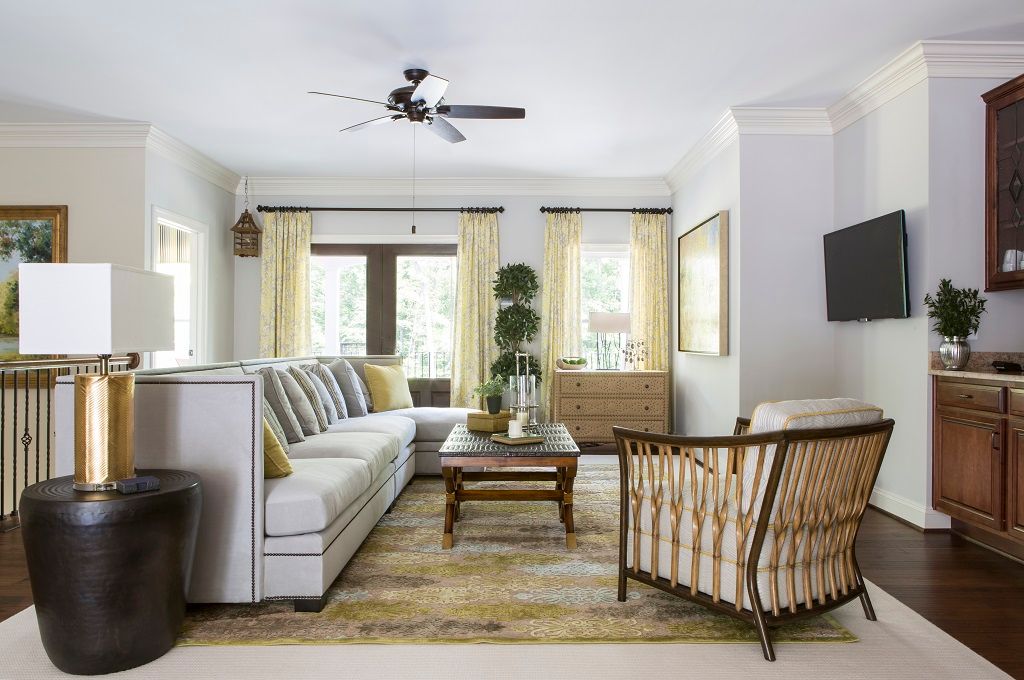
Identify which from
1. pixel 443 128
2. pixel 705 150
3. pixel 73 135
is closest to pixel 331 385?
pixel 443 128

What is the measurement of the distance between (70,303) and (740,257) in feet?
14.3

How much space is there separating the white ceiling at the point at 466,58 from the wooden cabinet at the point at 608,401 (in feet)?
7.71

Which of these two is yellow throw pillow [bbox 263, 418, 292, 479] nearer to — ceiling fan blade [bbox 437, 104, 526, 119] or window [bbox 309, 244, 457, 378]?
ceiling fan blade [bbox 437, 104, 526, 119]

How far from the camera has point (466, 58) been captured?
158 inches

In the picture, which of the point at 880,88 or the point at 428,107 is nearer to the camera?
the point at 428,107

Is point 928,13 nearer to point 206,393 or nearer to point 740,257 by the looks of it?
point 740,257

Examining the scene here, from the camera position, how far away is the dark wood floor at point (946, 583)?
2.38 m

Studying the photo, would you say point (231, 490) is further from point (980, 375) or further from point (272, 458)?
point (980, 375)

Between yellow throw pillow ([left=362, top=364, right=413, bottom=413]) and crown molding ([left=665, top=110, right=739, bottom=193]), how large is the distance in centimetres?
345

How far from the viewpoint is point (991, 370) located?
11.7 feet

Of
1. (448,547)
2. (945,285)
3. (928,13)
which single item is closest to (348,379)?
(448,547)

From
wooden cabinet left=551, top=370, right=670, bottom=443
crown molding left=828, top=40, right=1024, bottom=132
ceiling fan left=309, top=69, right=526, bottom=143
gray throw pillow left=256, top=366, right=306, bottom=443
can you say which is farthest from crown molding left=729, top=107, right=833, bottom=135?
gray throw pillow left=256, top=366, right=306, bottom=443

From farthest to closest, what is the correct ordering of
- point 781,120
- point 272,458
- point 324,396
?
point 781,120, point 324,396, point 272,458

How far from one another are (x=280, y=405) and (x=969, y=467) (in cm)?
378
